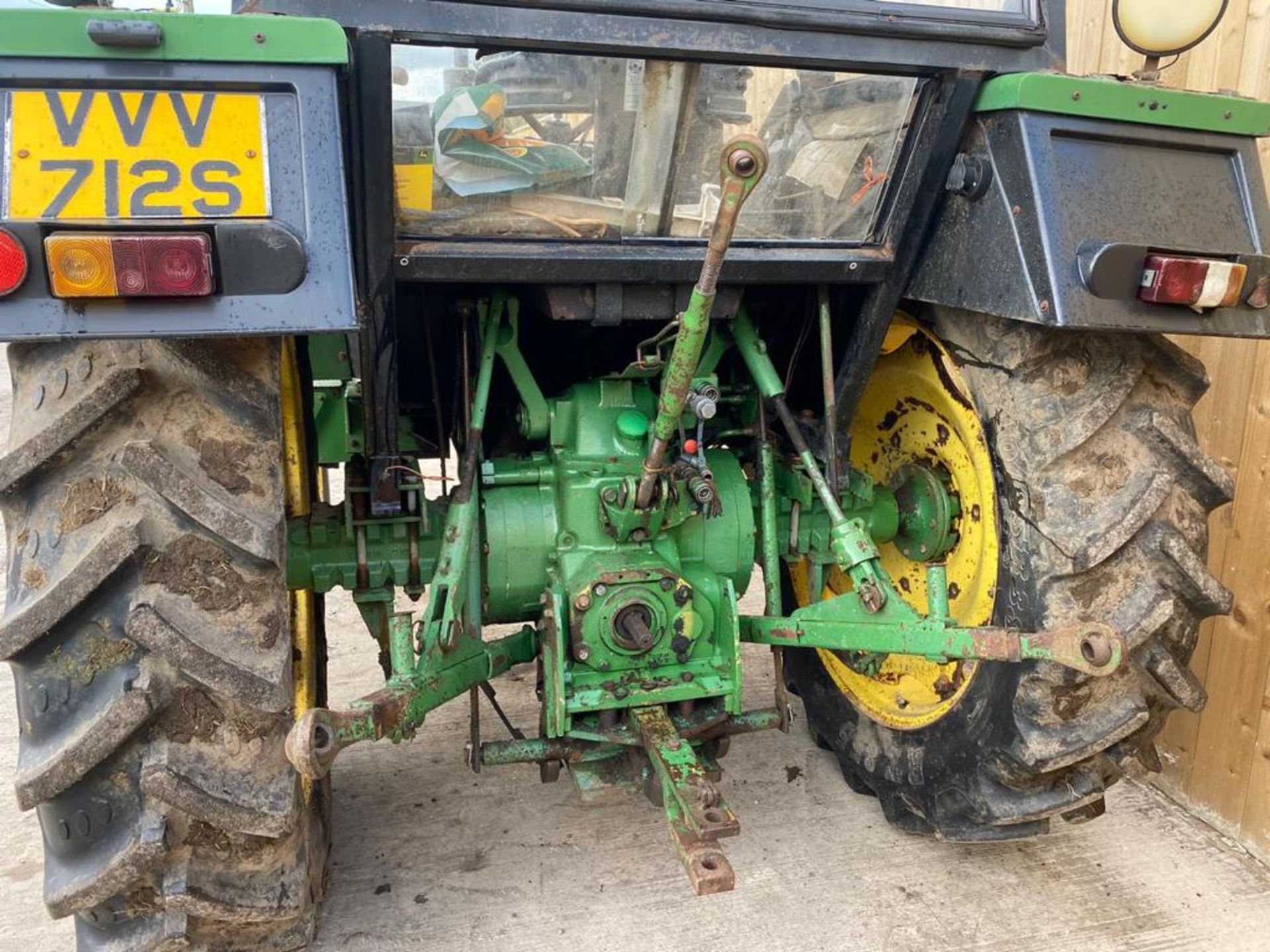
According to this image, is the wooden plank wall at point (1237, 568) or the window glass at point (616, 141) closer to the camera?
the window glass at point (616, 141)

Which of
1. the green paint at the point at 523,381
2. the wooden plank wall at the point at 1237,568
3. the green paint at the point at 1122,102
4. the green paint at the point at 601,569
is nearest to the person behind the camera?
the green paint at the point at 1122,102

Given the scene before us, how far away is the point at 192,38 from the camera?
4.66 ft

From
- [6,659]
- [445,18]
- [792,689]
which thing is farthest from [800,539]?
[6,659]

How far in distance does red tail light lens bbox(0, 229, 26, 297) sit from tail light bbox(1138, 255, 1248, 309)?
180 centimetres

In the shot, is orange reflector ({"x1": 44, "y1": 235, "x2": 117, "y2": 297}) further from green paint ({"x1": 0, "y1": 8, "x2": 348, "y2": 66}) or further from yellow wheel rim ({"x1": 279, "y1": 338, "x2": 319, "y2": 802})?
yellow wheel rim ({"x1": 279, "y1": 338, "x2": 319, "y2": 802})

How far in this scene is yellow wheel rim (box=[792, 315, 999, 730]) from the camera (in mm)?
2254

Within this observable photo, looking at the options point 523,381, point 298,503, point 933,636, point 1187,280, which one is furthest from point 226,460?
point 1187,280

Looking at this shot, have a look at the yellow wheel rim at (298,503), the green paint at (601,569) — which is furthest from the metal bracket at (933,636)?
the yellow wheel rim at (298,503)

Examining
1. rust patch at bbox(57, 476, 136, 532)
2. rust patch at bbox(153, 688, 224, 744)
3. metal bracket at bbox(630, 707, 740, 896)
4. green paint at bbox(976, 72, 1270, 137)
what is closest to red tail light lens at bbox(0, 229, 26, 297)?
rust patch at bbox(57, 476, 136, 532)

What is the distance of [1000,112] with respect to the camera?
1868 mm

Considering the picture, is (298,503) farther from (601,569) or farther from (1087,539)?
(1087,539)

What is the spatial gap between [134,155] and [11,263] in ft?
0.74

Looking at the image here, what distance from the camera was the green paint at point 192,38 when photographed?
4.48 feet

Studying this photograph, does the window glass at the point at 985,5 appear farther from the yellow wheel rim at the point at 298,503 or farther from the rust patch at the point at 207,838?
the rust patch at the point at 207,838
